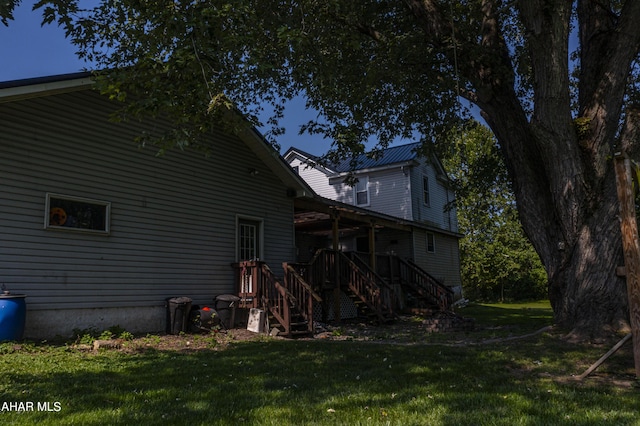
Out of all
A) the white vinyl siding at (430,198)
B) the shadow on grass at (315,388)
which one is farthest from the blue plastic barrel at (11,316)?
the white vinyl siding at (430,198)

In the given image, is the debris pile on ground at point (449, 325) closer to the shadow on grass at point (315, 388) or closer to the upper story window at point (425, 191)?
the shadow on grass at point (315, 388)

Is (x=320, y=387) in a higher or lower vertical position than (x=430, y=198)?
lower

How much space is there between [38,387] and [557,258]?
26.0ft

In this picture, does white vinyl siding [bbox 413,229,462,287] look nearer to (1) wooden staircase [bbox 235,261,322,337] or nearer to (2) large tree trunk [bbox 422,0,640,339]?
(1) wooden staircase [bbox 235,261,322,337]

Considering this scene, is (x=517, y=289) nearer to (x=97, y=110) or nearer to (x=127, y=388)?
(x=97, y=110)

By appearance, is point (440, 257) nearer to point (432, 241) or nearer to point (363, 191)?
point (432, 241)

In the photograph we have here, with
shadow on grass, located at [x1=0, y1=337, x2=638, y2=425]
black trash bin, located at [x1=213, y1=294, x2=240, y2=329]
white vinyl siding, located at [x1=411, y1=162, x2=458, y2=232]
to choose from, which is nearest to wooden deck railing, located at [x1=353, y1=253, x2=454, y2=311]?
white vinyl siding, located at [x1=411, y1=162, x2=458, y2=232]

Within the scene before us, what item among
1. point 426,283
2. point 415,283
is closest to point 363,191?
point 415,283

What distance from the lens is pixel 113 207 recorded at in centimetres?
998

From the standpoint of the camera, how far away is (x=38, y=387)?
16.4ft

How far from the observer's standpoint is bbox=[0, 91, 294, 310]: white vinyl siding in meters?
8.59

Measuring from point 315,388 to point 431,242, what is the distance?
19.6 metres

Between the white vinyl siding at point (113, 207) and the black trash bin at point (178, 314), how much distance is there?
1.20 ft

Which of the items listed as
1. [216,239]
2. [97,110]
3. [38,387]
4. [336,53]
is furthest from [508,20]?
[38,387]
